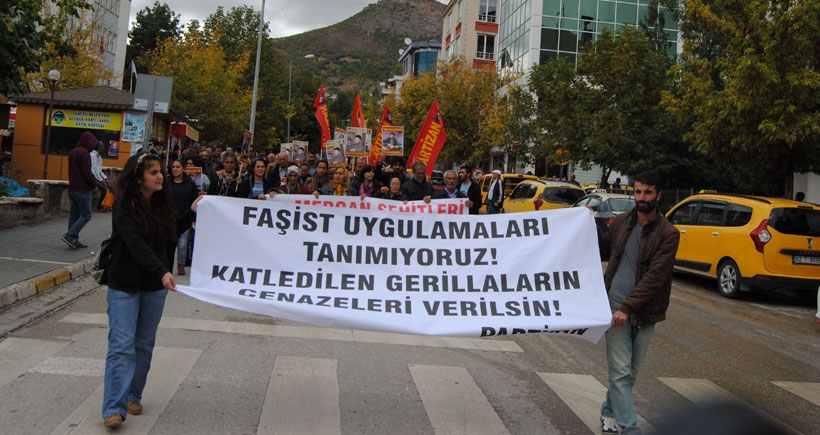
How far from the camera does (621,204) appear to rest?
60.2ft

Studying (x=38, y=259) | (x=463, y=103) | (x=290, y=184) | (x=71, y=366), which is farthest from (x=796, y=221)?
(x=463, y=103)

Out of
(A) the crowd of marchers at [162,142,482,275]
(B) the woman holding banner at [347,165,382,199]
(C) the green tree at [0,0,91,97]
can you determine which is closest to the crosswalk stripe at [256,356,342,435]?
(A) the crowd of marchers at [162,142,482,275]

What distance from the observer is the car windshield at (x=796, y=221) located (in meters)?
12.2

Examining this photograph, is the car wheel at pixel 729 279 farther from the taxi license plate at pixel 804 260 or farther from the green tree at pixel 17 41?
the green tree at pixel 17 41

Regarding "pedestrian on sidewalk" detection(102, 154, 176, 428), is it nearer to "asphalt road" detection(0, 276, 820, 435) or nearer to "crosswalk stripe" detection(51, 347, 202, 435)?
"crosswalk stripe" detection(51, 347, 202, 435)

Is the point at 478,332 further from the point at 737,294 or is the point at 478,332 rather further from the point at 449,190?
the point at 737,294

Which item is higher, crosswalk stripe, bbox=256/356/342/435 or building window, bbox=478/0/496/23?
building window, bbox=478/0/496/23

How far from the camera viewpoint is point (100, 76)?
36.6 metres

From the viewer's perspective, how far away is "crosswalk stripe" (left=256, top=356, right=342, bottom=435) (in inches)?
196

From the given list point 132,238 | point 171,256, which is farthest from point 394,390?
point 132,238

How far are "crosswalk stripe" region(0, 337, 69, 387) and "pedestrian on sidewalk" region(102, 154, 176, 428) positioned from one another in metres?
1.37

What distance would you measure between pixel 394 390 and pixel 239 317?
3248mm

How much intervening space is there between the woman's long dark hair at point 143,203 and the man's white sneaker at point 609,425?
3232 mm

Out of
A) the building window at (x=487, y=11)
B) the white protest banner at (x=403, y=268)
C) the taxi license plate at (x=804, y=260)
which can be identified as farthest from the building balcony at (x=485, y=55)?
the white protest banner at (x=403, y=268)
